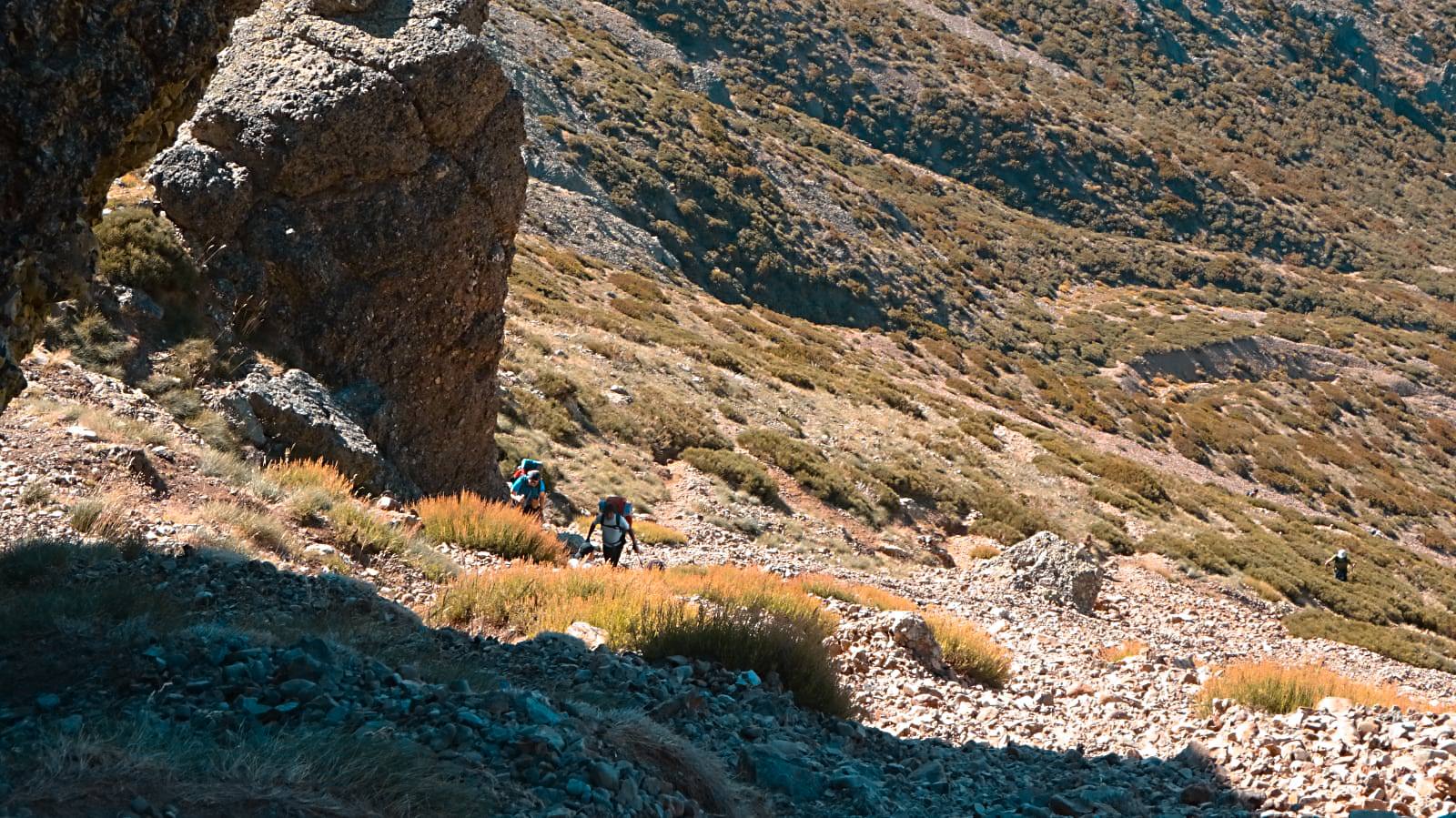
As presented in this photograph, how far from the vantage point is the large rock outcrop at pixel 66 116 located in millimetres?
4535

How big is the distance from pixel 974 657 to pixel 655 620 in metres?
3.99

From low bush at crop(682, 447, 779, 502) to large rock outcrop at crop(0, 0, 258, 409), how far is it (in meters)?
16.1

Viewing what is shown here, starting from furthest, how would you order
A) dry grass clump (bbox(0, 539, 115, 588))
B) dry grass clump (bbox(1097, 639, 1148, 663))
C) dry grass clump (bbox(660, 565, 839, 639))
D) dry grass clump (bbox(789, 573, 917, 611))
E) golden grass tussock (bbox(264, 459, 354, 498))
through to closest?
dry grass clump (bbox(1097, 639, 1148, 663)) → dry grass clump (bbox(789, 573, 917, 611)) → golden grass tussock (bbox(264, 459, 354, 498)) → dry grass clump (bbox(660, 565, 839, 639)) → dry grass clump (bbox(0, 539, 115, 588))

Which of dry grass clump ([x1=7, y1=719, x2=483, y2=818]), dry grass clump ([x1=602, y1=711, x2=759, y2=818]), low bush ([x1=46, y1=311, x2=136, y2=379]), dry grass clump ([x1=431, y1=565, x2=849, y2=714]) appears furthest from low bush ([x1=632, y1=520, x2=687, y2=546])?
dry grass clump ([x1=7, y1=719, x2=483, y2=818])

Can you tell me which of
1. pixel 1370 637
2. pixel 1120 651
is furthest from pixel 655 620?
pixel 1370 637

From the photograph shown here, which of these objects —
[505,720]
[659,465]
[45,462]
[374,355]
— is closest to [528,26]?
[659,465]

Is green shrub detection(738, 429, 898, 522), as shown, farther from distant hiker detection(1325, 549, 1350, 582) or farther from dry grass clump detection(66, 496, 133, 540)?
dry grass clump detection(66, 496, 133, 540)

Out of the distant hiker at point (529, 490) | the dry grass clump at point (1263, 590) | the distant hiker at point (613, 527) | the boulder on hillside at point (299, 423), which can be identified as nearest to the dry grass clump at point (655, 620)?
the boulder on hillside at point (299, 423)

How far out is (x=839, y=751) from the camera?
6.68 meters

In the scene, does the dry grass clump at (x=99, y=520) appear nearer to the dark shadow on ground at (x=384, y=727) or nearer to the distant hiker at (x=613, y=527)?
the dark shadow on ground at (x=384, y=727)

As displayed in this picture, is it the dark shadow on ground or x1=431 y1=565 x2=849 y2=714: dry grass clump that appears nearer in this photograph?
the dark shadow on ground

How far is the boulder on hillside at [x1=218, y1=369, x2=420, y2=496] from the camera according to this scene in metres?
10.3

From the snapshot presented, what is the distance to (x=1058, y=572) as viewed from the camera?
17531mm

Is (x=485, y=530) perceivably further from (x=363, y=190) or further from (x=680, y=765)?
(x=680, y=765)
